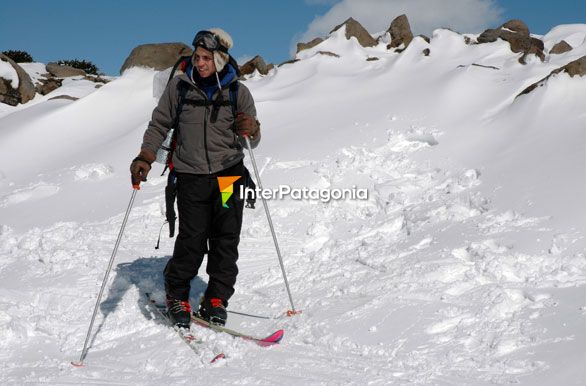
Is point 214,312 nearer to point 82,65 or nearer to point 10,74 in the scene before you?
point 10,74

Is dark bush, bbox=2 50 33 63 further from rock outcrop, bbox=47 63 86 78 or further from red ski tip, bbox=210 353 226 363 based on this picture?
red ski tip, bbox=210 353 226 363

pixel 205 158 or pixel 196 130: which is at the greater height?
pixel 196 130

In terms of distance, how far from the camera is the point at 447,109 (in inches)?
387

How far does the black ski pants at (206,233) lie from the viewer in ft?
14.8

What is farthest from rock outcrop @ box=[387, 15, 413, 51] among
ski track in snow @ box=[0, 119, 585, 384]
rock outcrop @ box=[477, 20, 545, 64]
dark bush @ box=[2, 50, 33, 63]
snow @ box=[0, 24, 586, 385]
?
dark bush @ box=[2, 50, 33, 63]

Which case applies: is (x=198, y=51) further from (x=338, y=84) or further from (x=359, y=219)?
(x=338, y=84)

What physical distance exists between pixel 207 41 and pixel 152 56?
36.7 ft

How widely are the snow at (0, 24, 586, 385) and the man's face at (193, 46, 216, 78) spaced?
59 cm

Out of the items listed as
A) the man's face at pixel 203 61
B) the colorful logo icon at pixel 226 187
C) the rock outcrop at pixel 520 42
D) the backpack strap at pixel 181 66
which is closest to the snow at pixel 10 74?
the rock outcrop at pixel 520 42

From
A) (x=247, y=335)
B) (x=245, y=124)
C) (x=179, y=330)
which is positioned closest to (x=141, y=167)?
(x=245, y=124)

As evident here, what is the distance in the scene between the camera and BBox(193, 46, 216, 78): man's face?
170 inches

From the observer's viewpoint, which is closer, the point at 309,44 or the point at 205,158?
the point at 205,158

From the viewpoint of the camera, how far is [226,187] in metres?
4.52

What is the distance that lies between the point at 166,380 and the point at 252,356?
0.58 meters
